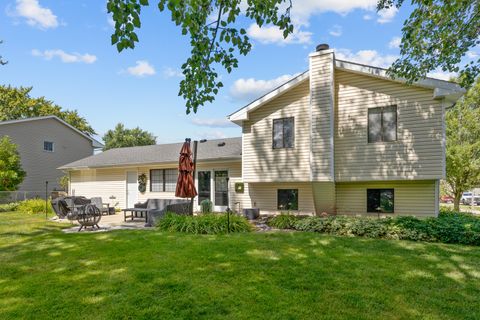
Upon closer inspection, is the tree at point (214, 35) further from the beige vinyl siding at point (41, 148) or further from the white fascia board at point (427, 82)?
the beige vinyl siding at point (41, 148)

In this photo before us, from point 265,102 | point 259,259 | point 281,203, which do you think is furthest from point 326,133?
point 259,259

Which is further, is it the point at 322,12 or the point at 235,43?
the point at 322,12

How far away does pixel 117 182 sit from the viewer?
17703mm

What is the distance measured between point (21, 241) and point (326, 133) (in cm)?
1000

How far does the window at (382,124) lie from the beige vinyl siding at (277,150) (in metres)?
2.29

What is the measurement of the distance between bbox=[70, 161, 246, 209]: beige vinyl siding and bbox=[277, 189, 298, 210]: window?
164 cm

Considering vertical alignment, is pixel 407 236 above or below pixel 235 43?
below

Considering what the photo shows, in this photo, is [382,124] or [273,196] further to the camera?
[273,196]

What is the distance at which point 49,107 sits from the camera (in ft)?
116

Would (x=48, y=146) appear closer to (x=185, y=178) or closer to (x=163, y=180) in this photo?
(x=163, y=180)

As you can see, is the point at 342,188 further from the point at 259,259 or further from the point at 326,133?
the point at 259,259

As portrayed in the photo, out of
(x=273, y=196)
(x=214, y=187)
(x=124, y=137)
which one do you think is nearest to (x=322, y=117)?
(x=273, y=196)

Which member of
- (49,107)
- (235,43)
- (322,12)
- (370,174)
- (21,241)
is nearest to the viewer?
(235,43)

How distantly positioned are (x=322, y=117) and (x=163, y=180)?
951 centimetres
